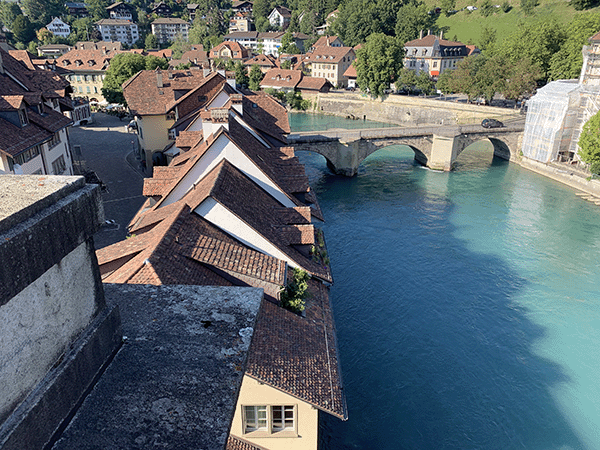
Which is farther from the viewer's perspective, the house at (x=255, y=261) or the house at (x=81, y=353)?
the house at (x=255, y=261)

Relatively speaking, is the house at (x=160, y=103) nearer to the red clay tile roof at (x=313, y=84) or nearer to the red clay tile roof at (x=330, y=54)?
the red clay tile roof at (x=313, y=84)

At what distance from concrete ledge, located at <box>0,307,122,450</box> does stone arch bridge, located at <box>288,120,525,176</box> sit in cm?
4876

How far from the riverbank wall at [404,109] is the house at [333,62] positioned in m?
17.9

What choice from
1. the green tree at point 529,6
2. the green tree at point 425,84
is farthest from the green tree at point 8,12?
the green tree at point 529,6

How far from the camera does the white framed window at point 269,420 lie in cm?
1463

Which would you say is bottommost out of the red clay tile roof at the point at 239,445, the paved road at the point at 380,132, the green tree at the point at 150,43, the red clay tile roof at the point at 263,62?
the red clay tile roof at the point at 239,445

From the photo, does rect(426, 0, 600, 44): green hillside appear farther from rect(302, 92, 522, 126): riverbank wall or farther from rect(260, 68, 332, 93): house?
rect(260, 68, 332, 93): house

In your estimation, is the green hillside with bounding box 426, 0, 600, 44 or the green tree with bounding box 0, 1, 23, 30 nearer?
the green hillside with bounding box 426, 0, 600, 44

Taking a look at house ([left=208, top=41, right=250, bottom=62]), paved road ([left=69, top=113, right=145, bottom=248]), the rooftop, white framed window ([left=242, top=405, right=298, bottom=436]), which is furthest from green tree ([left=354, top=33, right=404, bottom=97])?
the rooftop

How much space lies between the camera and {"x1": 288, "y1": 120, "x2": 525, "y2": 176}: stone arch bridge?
55.7 m

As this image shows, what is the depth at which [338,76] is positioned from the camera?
373ft

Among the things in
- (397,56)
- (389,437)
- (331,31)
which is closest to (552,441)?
(389,437)

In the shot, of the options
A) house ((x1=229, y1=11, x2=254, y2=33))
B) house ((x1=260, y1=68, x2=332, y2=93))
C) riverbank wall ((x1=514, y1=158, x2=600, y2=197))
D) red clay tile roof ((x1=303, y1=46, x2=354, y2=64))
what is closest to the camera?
riverbank wall ((x1=514, y1=158, x2=600, y2=197))

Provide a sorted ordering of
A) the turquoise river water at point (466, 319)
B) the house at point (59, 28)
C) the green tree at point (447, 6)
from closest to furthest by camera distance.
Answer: the turquoise river water at point (466, 319) → the green tree at point (447, 6) → the house at point (59, 28)
